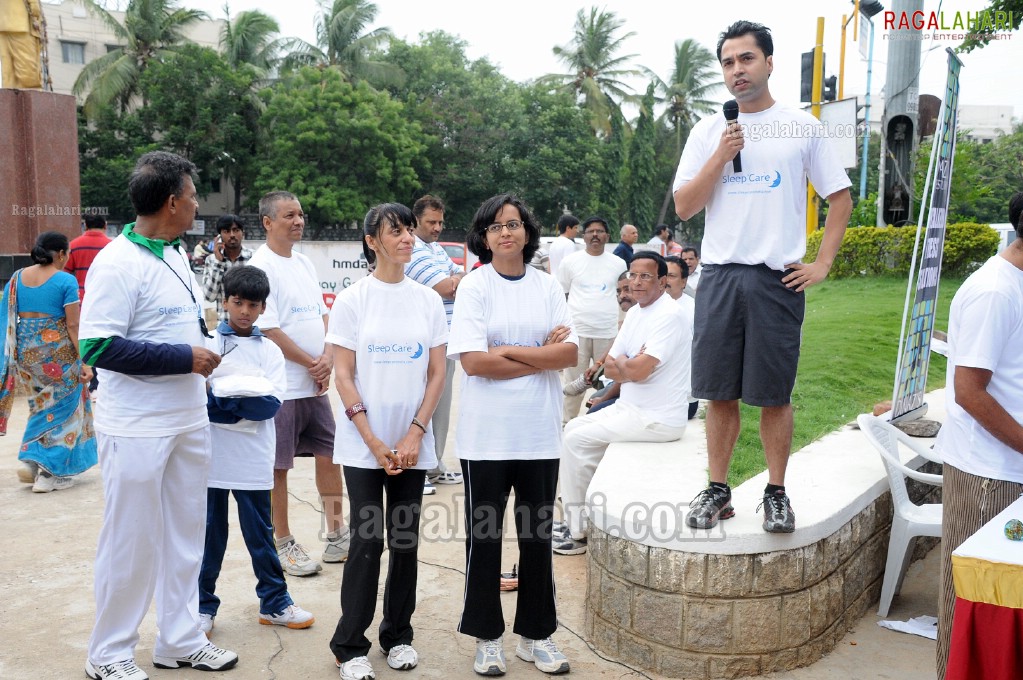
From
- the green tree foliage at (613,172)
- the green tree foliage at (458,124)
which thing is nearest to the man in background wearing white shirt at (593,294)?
the green tree foliage at (458,124)

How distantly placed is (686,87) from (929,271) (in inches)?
1606

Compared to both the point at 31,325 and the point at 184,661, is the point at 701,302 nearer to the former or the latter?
the point at 184,661

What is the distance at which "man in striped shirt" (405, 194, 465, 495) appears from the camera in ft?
17.4

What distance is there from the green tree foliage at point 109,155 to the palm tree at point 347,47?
7.05 m

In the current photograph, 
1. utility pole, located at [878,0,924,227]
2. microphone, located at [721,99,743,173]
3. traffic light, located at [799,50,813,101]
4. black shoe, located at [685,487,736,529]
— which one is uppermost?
traffic light, located at [799,50,813,101]

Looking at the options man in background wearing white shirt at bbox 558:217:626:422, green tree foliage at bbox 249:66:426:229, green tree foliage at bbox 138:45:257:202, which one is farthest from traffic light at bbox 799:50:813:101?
green tree foliage at bbox 138:45:257:202

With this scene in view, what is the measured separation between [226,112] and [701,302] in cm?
3164

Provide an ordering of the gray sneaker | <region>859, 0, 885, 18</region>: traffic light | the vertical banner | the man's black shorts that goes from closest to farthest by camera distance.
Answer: the man's black shorts
the gray sneaker
the vertical banner
<region>859, 0, 885, 18</region>: traffic light

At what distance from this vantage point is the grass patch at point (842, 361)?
19.0ft

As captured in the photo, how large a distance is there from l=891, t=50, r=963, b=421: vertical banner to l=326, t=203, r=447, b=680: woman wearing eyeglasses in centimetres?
324

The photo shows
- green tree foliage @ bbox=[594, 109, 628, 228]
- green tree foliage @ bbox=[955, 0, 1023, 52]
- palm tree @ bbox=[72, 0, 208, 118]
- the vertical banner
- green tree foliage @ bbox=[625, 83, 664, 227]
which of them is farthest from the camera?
green tree foliage @ bbox=[625, 83, 664, 227]

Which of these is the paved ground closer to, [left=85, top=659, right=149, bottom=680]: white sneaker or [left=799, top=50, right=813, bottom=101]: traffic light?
[left=85, top=659, right=149, bottom=680]: white sneaker

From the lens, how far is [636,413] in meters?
5.11

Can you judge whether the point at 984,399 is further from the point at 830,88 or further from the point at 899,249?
the point at 830,88
